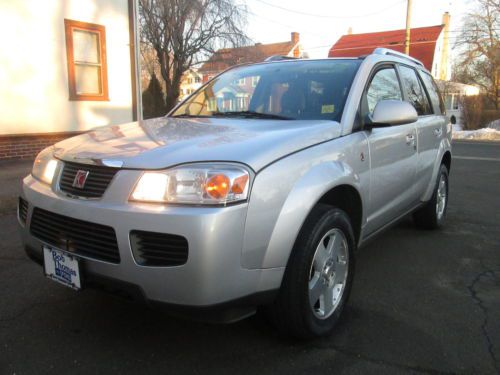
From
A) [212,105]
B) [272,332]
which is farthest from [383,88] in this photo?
[272,332]

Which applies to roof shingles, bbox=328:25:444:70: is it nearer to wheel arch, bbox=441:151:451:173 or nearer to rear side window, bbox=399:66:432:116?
wheel arch, bbox=441:151:451:173

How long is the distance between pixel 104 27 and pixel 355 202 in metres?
8.78

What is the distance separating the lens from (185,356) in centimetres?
254

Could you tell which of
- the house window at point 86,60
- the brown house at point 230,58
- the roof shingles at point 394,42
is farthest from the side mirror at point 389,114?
the roof shingles at point 394,42

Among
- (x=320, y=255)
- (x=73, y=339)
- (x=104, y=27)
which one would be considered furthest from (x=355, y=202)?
(x=104, y=27)

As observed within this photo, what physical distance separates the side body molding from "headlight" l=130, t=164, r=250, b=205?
0.30 feet

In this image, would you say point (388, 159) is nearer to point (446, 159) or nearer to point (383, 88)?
point (383, 88)

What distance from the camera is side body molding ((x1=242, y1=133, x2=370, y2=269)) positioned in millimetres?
2193

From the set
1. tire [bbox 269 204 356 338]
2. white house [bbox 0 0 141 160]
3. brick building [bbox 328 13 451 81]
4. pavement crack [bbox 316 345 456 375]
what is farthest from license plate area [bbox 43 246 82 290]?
brick building [bbox 328 13 451 81]

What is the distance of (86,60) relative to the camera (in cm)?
983

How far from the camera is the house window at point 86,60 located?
9.39m

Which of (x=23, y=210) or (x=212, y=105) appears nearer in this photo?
(x=23, y=210)

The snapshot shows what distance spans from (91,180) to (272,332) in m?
1.41

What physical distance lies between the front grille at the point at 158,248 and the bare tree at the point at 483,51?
3563cm
